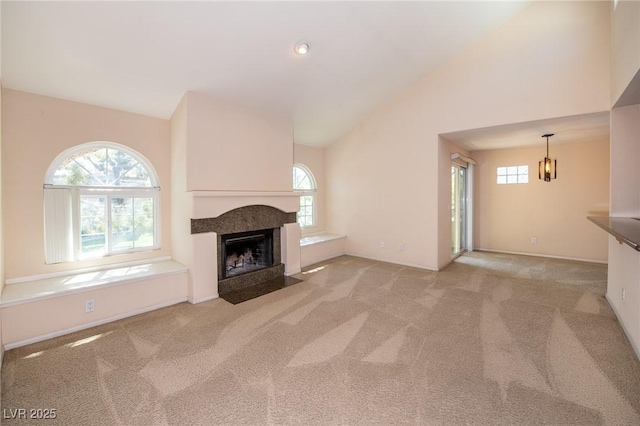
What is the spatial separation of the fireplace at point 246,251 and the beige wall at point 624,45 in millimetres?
4317

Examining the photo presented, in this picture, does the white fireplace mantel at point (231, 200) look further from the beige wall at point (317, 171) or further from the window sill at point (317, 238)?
the beige wall at point (317, 171)

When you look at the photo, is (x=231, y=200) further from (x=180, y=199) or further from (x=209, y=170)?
(x=180, y=199)

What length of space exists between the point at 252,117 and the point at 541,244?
20.3 ft

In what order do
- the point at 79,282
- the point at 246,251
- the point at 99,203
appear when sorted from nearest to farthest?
the point at 79,282
the point at 99,203
the point at 246,251

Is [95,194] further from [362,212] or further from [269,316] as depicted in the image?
[362,212]

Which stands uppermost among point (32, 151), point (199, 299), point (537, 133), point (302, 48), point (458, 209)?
point (302, 48)

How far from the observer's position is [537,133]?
4672mm

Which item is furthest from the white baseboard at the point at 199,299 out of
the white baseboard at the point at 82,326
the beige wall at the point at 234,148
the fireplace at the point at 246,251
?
the beige wall at the point at 234,148

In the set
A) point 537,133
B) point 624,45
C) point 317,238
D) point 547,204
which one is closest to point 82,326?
point 317,238

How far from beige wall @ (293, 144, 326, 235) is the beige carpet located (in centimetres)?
289

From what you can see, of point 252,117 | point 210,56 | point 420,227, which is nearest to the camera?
point 210,56

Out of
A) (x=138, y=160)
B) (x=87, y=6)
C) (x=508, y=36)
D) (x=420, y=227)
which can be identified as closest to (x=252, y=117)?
(x=138, y=160)

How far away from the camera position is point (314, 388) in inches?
78.0

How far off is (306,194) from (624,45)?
15.9 ft
